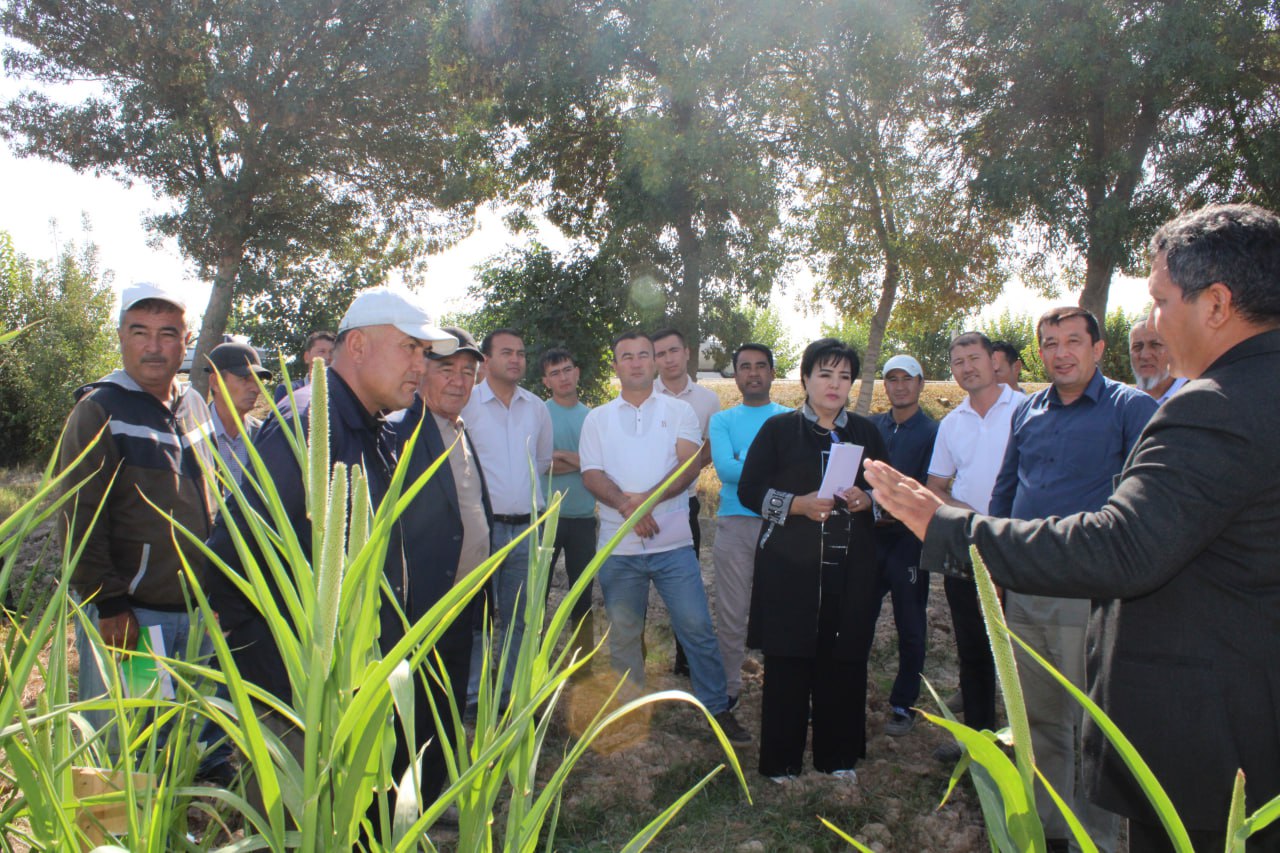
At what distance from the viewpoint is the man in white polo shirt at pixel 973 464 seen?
4.31m

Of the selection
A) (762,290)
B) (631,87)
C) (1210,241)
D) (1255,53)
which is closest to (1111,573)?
(1210,241)

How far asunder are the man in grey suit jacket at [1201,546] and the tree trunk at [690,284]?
12.3 metres

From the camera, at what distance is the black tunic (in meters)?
4.15

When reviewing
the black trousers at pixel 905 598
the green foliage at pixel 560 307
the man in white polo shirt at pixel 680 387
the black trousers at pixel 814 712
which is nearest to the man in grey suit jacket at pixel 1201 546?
the black trousers at pixel 814 712

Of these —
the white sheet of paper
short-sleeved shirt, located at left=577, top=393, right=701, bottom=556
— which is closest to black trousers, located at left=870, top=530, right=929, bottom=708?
the white sheet of paper

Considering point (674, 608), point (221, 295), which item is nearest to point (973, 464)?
point (674, 608)

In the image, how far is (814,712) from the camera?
14.2 ft

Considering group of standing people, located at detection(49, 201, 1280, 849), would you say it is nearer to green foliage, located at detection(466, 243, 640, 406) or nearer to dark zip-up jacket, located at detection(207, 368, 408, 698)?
dark zip-up jacket, located at detection(207, 368, 408, 698)

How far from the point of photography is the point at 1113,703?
6.28 feet

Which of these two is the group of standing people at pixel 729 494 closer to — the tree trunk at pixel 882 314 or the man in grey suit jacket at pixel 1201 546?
the man in grey suit jacket at pixel 1201 546

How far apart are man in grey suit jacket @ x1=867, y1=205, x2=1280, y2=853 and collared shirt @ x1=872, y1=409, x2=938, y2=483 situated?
11.4 ft

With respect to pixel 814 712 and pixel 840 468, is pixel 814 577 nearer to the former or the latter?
pixel 840 468

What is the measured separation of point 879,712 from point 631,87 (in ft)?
38.2

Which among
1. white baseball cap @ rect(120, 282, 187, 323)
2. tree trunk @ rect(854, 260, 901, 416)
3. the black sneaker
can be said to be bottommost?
the black sneaker
